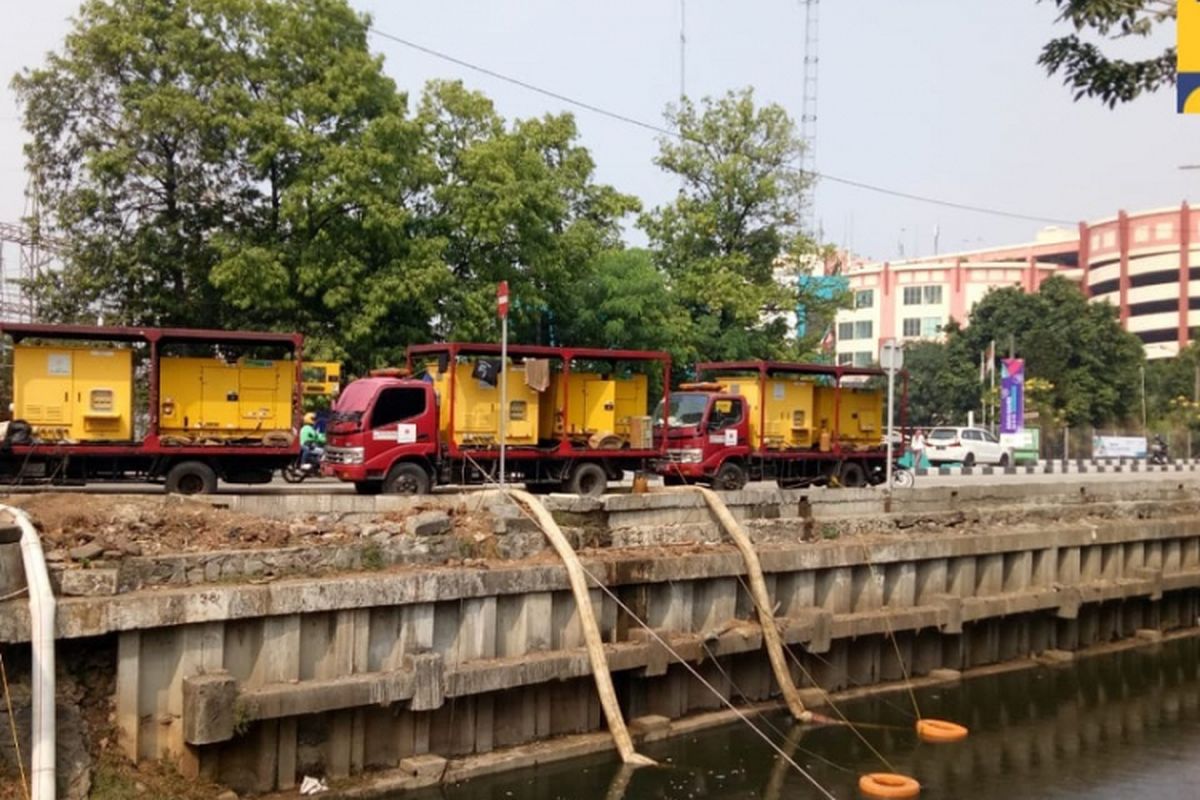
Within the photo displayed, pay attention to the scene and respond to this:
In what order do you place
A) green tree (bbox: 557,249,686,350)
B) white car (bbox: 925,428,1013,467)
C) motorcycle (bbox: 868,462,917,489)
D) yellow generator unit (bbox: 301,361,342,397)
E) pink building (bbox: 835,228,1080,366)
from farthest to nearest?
pink building (bbox: 835,228,1080,366), white car (bbox: 925,428,1013,467), green tree (bbox: 557,249,686,350), motorcycle (bbox: 868,462,917,489), yellow generator unit (bbox: 301,361,342,397)

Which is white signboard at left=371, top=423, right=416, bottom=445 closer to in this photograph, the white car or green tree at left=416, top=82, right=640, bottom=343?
green tree at left=416, top=82, right=640, bottom=343

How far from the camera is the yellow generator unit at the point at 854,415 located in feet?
80.3

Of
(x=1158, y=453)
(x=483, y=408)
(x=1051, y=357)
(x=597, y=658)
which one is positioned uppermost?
(x=1051, y=357)

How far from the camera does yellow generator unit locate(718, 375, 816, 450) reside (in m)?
22.9

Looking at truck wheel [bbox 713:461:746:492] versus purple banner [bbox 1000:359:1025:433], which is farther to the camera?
purple banner [bbox 1000:359:1025:433]

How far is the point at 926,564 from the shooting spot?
50.0 feet

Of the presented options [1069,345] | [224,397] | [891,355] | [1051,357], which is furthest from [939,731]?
[1069,345]

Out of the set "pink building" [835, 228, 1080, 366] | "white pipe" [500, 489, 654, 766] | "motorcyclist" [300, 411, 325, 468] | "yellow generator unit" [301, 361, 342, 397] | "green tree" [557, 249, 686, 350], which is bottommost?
"white pipe" [500, 489, 654, 766]

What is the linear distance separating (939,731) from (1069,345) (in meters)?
58.7

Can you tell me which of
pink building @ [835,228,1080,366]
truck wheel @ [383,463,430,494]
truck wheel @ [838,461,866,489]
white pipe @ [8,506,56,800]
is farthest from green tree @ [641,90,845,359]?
pink building @ [835,228,1080,366]

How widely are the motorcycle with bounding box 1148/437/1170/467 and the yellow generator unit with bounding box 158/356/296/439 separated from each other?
39.8 meters

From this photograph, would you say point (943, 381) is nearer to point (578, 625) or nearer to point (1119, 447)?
point (1119, 447)

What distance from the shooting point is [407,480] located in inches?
679

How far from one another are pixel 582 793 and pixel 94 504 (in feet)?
17.3
